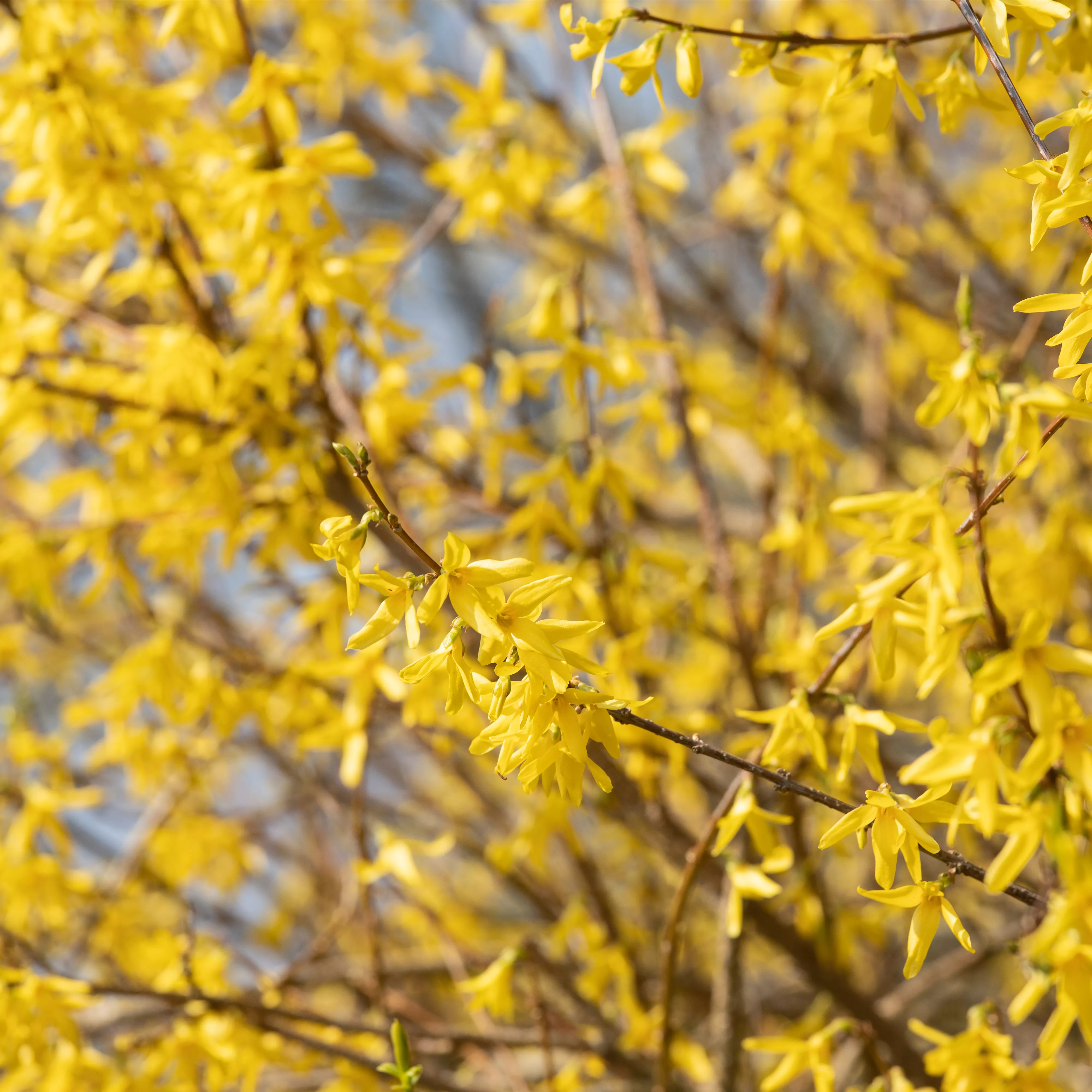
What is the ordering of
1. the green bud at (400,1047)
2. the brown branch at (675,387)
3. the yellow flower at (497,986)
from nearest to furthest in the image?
the green bud at (400,1047), the yellow flower at (497,986), the brown branch at (675,387)

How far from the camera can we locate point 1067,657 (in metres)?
0.82

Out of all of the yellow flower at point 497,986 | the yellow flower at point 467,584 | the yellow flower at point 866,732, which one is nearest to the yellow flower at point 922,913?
the yellow flower at point 866,732

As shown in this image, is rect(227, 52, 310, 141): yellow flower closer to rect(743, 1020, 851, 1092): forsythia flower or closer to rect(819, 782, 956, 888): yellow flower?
rect(819, 782, 956, 888): yellow flower

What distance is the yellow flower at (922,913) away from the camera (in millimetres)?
959

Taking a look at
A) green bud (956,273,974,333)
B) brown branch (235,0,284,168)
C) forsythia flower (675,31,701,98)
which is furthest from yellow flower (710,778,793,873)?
brown branch (235,0,284,168)

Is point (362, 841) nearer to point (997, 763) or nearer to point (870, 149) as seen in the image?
point (997, 763)

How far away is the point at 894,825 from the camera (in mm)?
1016

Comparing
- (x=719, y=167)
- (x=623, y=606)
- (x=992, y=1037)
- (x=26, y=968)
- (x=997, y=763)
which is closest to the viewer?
(x=997, y=763)

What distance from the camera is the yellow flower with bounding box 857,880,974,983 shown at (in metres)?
0.96

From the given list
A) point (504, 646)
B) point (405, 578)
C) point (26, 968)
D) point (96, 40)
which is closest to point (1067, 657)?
point (504, 646)

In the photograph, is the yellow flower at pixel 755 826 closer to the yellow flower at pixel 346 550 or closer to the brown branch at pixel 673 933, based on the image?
the brown branch at pixel 673 933

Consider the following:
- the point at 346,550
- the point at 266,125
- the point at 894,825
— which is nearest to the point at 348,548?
the point at 346,550

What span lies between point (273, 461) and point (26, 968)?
42.2 inches

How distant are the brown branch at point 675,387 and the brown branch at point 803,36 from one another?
0.80 meters
